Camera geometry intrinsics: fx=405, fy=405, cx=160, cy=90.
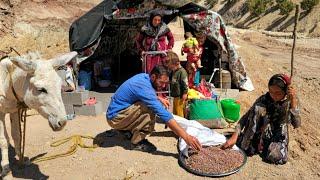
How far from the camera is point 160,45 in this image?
809 cm

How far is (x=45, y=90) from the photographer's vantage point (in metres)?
4.13

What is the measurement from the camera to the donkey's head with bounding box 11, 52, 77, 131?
409 cm

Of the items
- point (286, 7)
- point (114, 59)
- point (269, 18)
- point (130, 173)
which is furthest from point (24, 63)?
point (269, 18)

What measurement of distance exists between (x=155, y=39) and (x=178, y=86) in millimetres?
1676

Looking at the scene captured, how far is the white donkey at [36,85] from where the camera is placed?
13.4 feet

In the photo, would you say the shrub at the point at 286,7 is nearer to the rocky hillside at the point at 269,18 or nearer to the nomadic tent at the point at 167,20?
the rocky hillside at the point at 269,18

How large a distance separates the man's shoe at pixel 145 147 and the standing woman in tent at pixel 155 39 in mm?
2520

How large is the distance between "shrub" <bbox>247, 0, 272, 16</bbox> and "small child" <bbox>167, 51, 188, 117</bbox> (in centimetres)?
2977

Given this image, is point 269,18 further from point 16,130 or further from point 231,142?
point 16,130

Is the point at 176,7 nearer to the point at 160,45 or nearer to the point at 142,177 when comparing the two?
the point at 160,45

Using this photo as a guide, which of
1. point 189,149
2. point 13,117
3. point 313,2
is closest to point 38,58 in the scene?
point 13,117

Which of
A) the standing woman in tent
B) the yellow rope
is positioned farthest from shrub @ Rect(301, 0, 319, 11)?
the yellow rope

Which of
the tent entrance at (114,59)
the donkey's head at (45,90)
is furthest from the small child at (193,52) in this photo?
the donkey's head at (45,90)

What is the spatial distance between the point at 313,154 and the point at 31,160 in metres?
3.99
